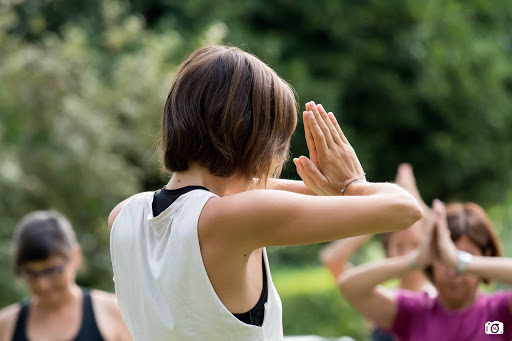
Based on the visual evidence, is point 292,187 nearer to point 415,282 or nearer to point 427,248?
point 427,248

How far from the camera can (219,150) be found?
6.16ft

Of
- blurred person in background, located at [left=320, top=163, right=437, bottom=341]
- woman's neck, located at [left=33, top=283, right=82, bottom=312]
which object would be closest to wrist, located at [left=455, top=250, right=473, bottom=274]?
blurred person in background, located at [left=320, top=163, right=437, bottom=341]

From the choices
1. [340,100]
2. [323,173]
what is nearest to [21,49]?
[340,100]

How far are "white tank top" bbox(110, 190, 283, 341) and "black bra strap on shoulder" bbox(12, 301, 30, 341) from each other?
71.3 inches

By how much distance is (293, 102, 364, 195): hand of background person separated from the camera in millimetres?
2025

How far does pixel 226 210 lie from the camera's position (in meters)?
1.79

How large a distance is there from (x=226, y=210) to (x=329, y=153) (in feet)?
1.29

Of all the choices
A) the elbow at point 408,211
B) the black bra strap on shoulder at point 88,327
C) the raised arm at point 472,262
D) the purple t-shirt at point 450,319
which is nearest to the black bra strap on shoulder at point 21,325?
the black bra strap on shoulder at point 88,327

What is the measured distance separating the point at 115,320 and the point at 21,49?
24.2 ft

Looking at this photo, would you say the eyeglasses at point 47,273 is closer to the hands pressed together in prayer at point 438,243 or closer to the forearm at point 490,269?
the hands pressed together in prayer at point 438,243

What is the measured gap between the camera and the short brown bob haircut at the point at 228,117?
1.87 m

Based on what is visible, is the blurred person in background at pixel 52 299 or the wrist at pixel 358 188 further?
the blurred person in background at pixel 52 299

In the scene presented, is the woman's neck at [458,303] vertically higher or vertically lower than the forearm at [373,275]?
lower

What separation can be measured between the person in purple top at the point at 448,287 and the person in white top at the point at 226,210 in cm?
136
